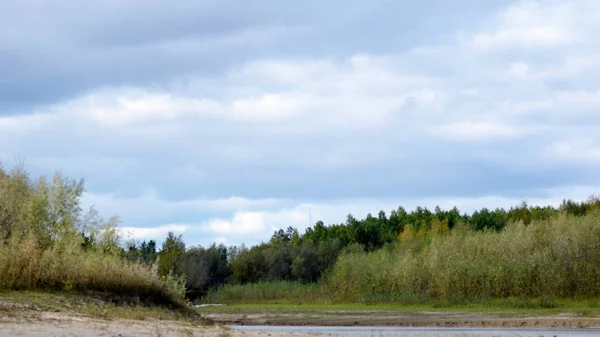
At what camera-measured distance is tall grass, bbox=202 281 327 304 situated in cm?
5953

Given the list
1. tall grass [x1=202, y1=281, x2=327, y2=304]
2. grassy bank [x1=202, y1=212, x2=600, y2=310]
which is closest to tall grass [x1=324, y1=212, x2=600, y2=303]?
grassy bank [x1=202, y1=212, x2=600, y2=310]

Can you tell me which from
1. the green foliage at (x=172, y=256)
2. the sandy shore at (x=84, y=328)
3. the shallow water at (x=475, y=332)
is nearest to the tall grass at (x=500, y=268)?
the shallow water at (x=475, y=332)

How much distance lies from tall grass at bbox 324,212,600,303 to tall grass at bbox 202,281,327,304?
580 cm

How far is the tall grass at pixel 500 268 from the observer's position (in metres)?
44.9

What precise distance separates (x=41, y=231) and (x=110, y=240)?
2.61 metres

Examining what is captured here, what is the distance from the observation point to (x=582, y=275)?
146 feet

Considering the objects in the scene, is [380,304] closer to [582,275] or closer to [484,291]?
[484,291]

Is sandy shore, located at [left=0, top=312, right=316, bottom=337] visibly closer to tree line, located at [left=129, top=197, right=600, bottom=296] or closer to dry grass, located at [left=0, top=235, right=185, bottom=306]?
dry grass, located at [left=0, top=235, right=185, bottom=306]

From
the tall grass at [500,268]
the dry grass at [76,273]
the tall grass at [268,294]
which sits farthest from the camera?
the tall grass at [268,294]

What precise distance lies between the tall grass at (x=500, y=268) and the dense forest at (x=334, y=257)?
6 cm

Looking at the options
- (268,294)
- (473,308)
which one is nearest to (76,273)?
(473,308)

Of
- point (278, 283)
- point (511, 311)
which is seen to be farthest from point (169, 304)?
point (278, 283)

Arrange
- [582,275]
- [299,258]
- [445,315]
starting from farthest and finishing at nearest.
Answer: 1. [299,258]
2. [582,275]
3. [445,315]

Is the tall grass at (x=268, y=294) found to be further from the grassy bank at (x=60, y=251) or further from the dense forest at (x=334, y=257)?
the grassy bank at (x=60, y=251)
